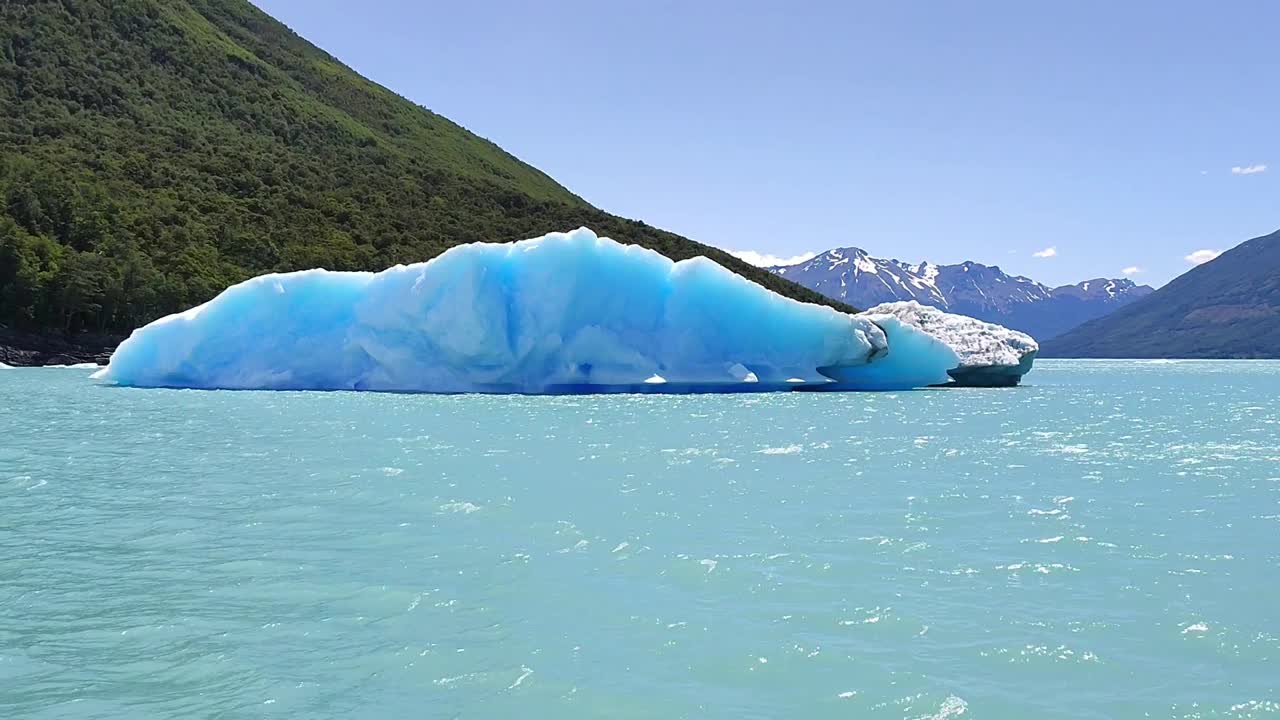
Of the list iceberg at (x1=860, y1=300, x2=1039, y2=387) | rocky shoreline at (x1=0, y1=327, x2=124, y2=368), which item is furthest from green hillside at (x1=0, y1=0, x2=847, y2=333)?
iceberg at (x1=860, y1=300, x2=1039, y2=387)

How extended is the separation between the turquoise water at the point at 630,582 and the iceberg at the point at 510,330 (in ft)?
36.4

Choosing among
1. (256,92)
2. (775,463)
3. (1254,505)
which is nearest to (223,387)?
(775,463)

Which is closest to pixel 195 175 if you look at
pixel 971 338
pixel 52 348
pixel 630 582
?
pixel 52 348

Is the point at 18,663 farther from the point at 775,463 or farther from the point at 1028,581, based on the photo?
the point at 775,463

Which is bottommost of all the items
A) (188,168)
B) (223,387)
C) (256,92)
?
(223,387)

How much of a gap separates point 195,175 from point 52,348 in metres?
18.0

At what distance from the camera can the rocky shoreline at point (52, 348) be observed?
39.6m

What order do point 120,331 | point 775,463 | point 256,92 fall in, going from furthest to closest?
point 256,92, point 120,331, point 775,463

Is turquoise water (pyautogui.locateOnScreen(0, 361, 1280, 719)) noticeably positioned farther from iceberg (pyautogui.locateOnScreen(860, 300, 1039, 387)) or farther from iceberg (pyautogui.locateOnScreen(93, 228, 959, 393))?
iceberg (pyautogui.locateOnScreen(860, 300, 1039, 387))

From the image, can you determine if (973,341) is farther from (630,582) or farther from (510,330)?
(630,582)

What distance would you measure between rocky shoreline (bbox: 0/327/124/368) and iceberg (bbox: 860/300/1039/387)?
107ft

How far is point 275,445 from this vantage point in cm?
1336

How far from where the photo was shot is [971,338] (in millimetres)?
30328

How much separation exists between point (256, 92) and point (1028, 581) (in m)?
77.3
